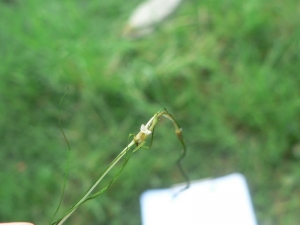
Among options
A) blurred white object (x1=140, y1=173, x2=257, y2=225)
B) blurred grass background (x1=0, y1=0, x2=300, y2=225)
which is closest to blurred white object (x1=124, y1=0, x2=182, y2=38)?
blurred grass background (x1=0, y1=0, x2=300, y2=225)

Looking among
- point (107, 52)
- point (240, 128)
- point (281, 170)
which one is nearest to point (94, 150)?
point (107, 52)

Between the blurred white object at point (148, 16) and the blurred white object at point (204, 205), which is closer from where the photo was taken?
the blurred white object at point (204, 205)

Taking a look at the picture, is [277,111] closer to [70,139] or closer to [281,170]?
[281,170]

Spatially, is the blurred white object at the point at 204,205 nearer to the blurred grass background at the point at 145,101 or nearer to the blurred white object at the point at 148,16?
the blurred grass background at the point at 145,101

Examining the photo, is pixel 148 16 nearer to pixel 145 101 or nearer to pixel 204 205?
pixel 145 101

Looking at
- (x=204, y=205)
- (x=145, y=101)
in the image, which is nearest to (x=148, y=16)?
(x=145, y=101)

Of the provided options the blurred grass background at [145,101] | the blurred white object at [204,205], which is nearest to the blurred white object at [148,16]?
the blurred grass background at [145,101]

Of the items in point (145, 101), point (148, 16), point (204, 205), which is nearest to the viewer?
point (204, 205)
